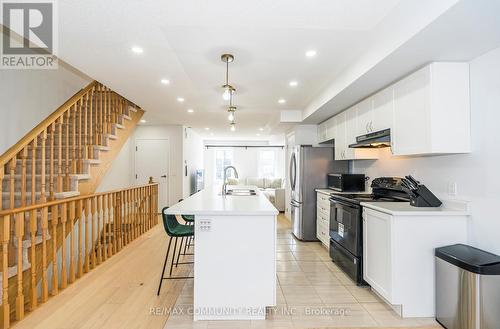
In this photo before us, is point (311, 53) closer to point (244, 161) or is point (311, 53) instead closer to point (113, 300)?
point (113, 300)

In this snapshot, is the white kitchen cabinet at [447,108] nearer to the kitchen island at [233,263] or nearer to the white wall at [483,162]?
the white wall at [483,162]

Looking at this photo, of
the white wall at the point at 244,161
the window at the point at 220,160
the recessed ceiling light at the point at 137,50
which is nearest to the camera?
the recessed ceiling light at the point at 137,50

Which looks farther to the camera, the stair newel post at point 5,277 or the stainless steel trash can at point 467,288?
the stair newel post at point 5,277

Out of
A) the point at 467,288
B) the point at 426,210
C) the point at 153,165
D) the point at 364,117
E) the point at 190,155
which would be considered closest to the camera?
the point at 467,288

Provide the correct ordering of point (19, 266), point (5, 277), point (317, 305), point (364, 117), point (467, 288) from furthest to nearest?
point (364, 117) → point (317, 305) → point (19, 266) → point (5, 277) → point (467, 288)

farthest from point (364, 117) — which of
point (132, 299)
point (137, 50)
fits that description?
point (132, 299)

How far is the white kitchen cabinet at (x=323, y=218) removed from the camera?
3924mm

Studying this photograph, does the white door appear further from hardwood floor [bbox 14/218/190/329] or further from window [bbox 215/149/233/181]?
window [bbox 215/149/233/181]

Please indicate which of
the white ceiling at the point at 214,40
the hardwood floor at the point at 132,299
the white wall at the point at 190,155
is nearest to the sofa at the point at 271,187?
the white wall at the point at 190,155

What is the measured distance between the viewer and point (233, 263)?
223 cm

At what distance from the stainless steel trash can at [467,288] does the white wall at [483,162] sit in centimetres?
20

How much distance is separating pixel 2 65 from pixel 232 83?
3024 millimetres

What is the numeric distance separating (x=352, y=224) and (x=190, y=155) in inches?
236

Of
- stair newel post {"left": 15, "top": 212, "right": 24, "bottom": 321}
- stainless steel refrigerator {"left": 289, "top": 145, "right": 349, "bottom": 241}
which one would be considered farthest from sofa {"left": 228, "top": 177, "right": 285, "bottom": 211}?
stair newel post {"left": 15, "top": 212, "right": 24, "bottom": 321}
